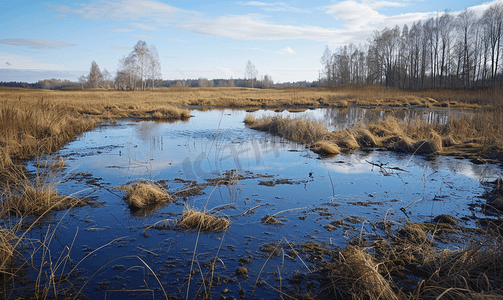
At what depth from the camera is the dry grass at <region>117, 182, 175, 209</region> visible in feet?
17.1

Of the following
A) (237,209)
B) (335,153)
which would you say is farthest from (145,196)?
(335,153)

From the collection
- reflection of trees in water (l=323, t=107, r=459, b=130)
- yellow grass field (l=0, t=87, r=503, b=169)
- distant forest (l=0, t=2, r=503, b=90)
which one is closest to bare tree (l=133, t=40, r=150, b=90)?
distant forest (l=0, t=2, r=503, b=90)

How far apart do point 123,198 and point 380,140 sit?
30.2 feet

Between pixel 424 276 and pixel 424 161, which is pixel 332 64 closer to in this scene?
pixel 424 161

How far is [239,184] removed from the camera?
6387 millimetres

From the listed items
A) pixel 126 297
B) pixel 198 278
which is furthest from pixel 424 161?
pixel 126 297

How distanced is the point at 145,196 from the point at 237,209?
1613mm

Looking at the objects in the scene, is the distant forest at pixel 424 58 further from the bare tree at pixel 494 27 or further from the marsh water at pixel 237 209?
the marsh water at pixel 237 209

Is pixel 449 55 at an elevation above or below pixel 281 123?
above

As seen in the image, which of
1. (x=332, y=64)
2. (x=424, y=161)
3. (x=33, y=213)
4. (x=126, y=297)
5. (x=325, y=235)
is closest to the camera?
(x=126, y=297)

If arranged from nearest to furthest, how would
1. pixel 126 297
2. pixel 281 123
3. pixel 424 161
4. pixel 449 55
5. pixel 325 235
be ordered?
pixel 126 297 < pixel 325 235 < pixel 424 161 < pixel 281 123 < pixel 449 55

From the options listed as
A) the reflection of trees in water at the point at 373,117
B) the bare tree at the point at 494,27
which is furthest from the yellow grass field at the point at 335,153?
the bare tree at the point at 494,27

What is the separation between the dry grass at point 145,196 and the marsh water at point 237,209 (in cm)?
19

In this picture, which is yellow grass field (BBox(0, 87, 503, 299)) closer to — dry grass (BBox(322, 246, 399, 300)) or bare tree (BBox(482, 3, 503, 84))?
dry grass (BBox(322, 246, 399, 300))
